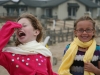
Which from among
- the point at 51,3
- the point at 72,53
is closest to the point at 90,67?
the point at 72,53

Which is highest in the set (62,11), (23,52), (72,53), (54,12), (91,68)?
(23,52)

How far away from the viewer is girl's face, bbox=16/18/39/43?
2344mm

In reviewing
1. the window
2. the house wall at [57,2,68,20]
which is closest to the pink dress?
the house wall at [57,2,68,20]

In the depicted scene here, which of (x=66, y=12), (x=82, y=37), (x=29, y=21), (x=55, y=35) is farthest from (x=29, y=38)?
(x=66, y=12)

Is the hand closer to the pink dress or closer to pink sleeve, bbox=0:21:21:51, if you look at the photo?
the pink dress

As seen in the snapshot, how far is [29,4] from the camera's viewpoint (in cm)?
4281

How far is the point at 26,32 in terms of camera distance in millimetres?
2359

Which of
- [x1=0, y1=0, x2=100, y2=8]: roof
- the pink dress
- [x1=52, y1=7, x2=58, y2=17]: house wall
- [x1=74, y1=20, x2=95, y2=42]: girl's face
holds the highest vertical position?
[x1=74, y1=20, x2=95, y2=42]: girl's face

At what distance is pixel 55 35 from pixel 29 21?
1357 cm

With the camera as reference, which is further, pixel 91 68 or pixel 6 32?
pixel 91 68

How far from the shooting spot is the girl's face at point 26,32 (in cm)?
234

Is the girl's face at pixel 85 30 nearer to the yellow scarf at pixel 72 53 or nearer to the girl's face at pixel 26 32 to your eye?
the yellow scarf at pixel 72 53

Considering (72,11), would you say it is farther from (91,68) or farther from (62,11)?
(91,68)

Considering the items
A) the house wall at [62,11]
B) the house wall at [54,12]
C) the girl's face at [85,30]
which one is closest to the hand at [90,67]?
the girl's face at [85,30]
